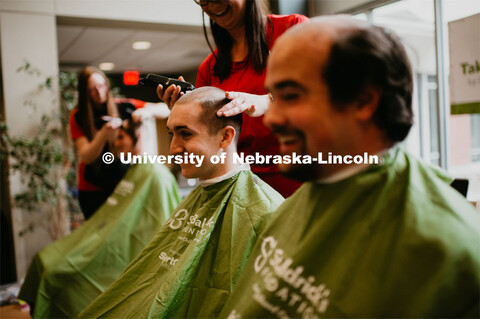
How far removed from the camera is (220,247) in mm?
1325

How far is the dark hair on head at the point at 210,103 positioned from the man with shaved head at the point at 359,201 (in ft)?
1.92

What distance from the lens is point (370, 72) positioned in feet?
2.57

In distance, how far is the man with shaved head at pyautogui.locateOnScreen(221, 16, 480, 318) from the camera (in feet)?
2.24

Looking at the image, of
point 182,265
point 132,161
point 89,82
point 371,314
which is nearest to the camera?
point 371,314

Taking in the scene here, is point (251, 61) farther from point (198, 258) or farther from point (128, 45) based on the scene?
point (128, 45)

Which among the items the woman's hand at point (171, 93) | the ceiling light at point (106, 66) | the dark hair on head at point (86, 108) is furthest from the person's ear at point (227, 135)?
the ceiling light at point (106, 66)

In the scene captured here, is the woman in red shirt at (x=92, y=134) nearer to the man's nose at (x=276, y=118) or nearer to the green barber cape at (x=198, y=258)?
the green barber cape at (x=198, y=258)

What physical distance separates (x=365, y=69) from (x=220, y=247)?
765 mm

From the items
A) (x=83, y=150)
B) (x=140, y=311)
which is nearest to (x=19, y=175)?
(x=83, y=150)

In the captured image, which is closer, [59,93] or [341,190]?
[341,190]

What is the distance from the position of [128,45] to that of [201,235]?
18.2ft

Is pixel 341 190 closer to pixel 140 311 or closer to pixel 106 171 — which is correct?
pixel 140 311

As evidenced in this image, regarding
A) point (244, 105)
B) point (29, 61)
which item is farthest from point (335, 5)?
point (29, 61)

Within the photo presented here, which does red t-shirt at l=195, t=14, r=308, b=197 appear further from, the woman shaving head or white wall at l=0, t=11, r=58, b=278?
white wall at l=0, t=11, r=58, b=278
